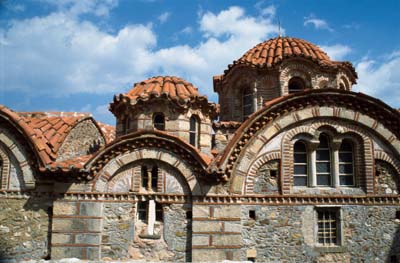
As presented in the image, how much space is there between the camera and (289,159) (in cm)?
1254

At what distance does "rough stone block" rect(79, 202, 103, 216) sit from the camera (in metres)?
12.0

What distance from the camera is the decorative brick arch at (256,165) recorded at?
1228 centimetres

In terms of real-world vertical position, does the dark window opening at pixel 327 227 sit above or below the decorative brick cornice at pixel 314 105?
below

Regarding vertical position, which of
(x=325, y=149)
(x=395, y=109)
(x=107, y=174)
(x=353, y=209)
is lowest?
(x=353, y=209)

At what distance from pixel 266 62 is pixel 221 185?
5.62m

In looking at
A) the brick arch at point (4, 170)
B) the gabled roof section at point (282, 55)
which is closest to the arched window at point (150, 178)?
the brick arch at point (4, 170)

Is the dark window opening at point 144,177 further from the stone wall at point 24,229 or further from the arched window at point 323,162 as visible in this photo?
the arched window at point 323,162

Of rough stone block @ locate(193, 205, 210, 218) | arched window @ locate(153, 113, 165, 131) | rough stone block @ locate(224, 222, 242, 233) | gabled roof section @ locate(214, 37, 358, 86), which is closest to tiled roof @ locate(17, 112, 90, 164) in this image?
arched window @ locate(153, 113, 165, 131)

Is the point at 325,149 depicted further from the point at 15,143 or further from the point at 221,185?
the point at 15,143

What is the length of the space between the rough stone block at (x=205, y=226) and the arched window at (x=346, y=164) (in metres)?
3.86

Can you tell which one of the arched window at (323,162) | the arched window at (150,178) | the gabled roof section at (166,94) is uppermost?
the gabled roof section at (166,94)

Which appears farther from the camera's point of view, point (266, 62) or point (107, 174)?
point (266, 62)

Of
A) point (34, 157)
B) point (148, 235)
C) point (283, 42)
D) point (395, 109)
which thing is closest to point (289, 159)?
point (395, 109)

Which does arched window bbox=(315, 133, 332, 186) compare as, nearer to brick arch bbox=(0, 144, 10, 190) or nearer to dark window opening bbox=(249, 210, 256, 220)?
dark window opening bbox=(249, 210, 256, 220)
